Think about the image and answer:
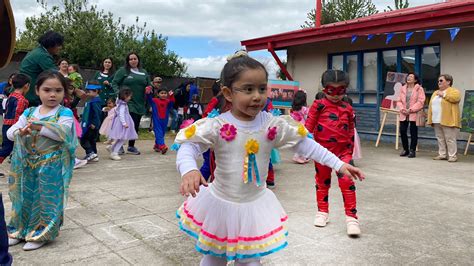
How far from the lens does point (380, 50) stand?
11.4m

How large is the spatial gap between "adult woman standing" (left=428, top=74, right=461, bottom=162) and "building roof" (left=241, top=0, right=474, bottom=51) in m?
1.44

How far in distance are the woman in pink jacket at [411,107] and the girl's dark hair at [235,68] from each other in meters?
7.19

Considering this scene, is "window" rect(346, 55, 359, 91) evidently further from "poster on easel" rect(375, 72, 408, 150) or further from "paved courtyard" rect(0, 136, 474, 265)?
"paved courtyard" rect(0, 136, 474, 265)

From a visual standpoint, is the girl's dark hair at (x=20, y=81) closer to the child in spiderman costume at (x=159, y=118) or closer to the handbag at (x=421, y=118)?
the child in spiderman costume at (x=159, y=118)

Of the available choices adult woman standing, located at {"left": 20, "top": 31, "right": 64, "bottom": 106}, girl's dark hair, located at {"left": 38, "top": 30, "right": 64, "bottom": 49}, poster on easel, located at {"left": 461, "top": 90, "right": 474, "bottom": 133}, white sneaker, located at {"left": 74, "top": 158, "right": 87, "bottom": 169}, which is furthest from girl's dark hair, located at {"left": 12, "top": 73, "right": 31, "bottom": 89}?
poster on easel, located at {"left": 461, "top": 90, "right": 474, "bottom": 133}

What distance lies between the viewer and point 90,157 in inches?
284

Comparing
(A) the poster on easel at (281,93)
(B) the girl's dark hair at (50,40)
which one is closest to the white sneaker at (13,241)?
(B) the girl's dark hair at (50,40)

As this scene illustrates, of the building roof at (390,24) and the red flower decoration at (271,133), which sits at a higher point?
the building roof at (390,24)

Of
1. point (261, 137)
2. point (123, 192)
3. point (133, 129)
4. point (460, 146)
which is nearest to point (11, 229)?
point (123, 192)

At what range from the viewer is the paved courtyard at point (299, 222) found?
311 centimetres

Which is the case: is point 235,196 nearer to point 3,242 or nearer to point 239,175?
point 239,175

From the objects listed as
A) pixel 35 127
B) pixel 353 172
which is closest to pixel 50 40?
pixel 35 127

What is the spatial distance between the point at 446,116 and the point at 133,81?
6.20m

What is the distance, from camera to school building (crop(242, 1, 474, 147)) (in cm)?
943
